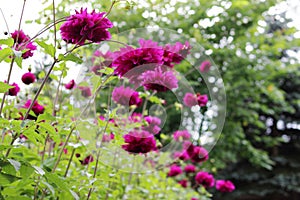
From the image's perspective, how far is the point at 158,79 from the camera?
889mm

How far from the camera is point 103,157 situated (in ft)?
3.60

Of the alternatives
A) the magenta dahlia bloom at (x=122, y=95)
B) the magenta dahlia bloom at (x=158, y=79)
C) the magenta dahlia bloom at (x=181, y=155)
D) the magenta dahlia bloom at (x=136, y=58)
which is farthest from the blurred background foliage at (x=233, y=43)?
the magenta dahlia bloom at (x=136, y=58)

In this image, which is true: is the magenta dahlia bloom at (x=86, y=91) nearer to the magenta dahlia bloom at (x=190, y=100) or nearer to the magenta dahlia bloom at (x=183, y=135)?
the magenta dahlia bloom at (x=190, y=100)

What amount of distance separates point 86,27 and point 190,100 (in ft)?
1.82

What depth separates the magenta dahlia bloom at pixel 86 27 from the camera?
0.71 m

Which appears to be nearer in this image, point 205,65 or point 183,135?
point 205,65

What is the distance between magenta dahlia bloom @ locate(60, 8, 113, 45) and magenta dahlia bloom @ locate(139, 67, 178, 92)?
17cm

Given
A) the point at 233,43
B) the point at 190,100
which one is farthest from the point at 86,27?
the point at 233,43

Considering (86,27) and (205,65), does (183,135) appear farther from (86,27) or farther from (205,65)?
(86,27)

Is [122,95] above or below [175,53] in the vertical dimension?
below

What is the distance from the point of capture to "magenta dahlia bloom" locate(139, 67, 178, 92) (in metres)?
0.86

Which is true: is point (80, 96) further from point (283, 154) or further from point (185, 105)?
point (283, 154)

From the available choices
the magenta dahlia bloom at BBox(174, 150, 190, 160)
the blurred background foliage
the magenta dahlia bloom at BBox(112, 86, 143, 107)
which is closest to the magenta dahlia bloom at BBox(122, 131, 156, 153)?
the magenta dahlia bloom at BBox(112, 86, 143, 107)

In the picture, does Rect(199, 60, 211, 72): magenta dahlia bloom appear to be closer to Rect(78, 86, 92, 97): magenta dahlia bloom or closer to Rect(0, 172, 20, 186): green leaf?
Rect(78, 86, 92, 97): magenta dahlia bloom
